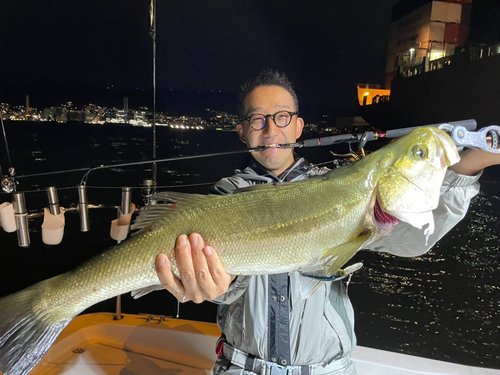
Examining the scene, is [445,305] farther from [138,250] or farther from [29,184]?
[29,184]

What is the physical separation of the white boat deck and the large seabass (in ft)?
7.03

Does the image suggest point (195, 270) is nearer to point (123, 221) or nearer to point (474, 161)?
point (474, 161)

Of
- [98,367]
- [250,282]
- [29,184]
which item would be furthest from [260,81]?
[29,184]

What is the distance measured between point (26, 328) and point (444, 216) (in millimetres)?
2649

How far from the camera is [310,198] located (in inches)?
77.6

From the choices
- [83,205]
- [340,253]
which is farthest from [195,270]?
[83,205]

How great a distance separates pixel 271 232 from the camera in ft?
6.33

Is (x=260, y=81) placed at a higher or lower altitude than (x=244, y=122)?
higher

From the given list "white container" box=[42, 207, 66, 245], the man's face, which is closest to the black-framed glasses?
the man's face

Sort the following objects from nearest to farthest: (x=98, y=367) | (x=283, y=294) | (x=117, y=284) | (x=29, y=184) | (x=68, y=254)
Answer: (x=117, y=284) → (x=283, y=294) → (x=98, y=367) → (x=68, y=254) → (x=29, y=184)

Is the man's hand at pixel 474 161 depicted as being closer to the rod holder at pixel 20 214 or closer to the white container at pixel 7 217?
the rod holder at pixel 20 214

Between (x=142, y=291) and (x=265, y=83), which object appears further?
(x=265, y=83)

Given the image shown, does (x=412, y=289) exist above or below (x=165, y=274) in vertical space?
below

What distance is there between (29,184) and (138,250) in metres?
30.0
